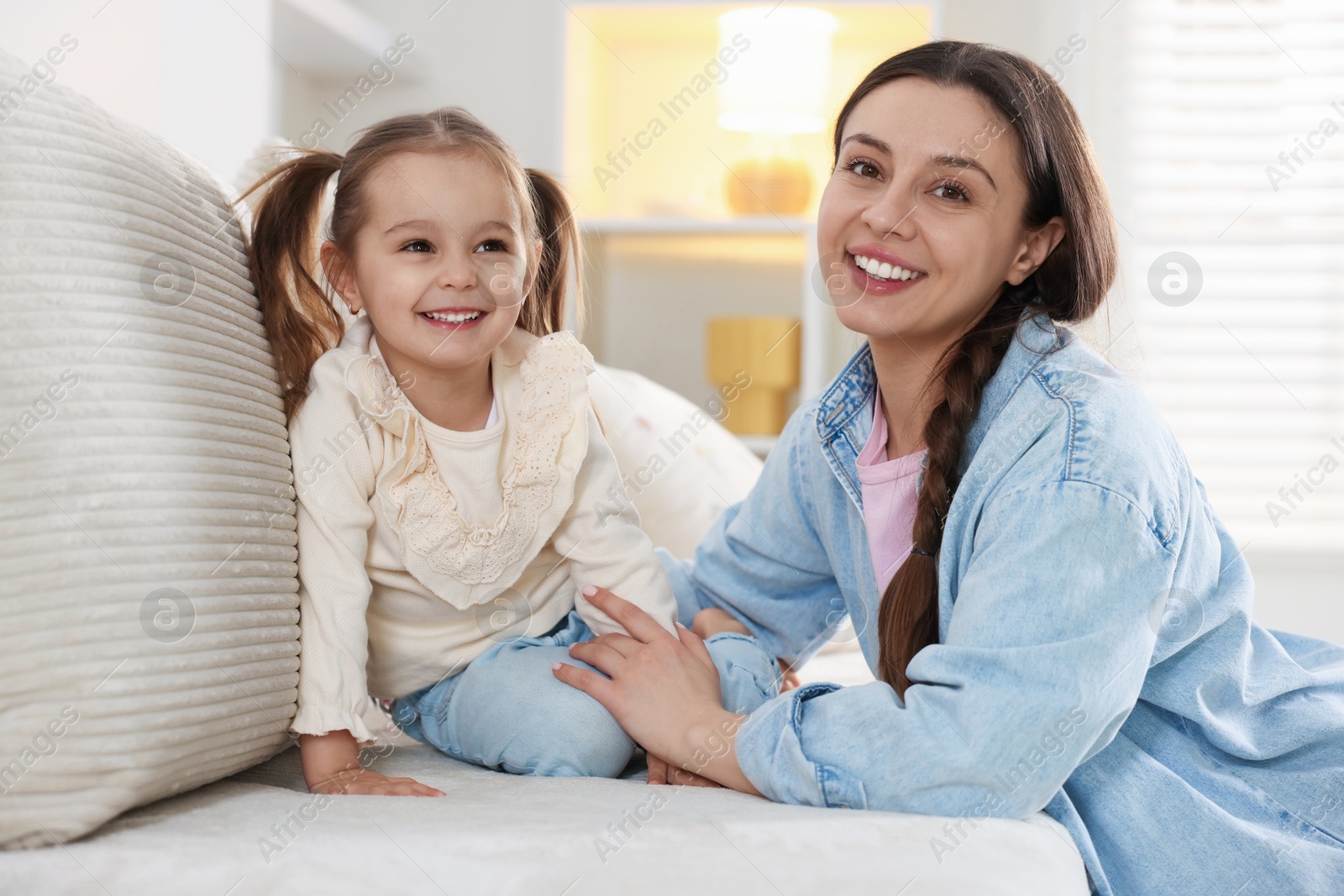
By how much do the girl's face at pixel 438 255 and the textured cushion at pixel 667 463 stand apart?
477 millimetres

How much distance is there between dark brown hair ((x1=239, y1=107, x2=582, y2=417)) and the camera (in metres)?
0.92

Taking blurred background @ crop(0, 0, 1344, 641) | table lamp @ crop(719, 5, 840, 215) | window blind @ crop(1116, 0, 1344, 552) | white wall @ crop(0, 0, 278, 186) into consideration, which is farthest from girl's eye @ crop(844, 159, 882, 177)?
window blind @ crop(1116, 0, 1344, 552)

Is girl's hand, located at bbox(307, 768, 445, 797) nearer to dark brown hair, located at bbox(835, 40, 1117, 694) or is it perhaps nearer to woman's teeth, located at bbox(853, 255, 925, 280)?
dark brown hair, located at bbox(835, 40, 1117, 694)

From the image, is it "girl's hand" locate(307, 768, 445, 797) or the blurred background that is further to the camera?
the blurred background

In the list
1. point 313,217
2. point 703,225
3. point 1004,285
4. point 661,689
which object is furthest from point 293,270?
point 703,225

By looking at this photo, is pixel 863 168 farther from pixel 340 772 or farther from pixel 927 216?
pixel 340 772

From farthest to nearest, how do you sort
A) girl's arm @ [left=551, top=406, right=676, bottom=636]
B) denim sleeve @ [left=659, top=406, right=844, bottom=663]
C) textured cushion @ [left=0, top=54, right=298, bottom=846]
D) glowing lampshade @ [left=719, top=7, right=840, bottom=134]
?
glowing lampshade @ [left=719, top=7, right=840, bottom=134] < denim sleeve @ [left=659, top=406, right=844, bottom=663] < girl's arm @ [left=551, top=406, right=676, bottom=636] < textured cushion @ [left=0, top=54, right=298, bottom=846]

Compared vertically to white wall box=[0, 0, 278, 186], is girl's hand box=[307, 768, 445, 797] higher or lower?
lower

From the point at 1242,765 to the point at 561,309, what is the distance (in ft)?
2.37

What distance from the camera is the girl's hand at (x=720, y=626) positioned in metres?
1.16

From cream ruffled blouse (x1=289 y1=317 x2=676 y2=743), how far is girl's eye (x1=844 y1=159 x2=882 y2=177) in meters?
0.29

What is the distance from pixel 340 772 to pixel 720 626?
43 cm

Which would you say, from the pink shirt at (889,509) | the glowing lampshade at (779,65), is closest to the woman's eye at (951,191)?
the pink shirt at (889,509)

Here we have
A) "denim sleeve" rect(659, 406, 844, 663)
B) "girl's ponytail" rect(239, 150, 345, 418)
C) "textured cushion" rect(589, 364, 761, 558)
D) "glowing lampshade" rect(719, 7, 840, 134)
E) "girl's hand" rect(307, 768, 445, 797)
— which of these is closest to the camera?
"girl's hand" rect(307, 768, 445, 797)
